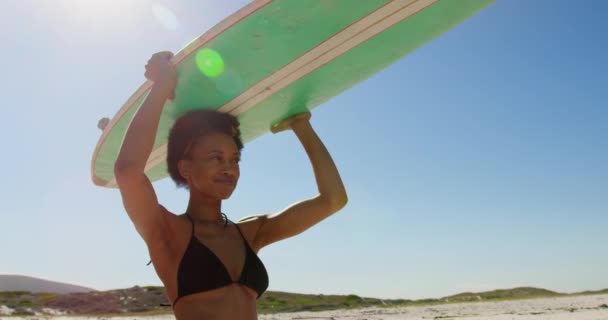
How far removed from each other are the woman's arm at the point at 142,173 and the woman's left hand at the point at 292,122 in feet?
3.29

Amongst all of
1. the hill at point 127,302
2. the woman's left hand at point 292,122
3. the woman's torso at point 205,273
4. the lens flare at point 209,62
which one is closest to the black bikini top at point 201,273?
the woman's torso at point 205,273

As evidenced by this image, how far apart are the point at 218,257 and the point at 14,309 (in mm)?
19300

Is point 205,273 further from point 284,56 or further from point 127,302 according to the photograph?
point 127,302

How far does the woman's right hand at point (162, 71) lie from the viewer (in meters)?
1.88

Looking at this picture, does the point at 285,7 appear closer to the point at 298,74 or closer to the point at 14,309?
the point at 298,74

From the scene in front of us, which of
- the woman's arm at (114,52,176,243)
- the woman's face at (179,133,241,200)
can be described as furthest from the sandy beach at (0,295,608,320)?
the woman's arm at (114,52,176,243)

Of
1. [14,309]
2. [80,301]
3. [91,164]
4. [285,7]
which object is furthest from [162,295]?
[285,7]

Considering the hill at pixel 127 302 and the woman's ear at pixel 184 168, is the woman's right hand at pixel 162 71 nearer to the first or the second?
the woman's ear at pixel 184 168

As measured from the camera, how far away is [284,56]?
2369 mm

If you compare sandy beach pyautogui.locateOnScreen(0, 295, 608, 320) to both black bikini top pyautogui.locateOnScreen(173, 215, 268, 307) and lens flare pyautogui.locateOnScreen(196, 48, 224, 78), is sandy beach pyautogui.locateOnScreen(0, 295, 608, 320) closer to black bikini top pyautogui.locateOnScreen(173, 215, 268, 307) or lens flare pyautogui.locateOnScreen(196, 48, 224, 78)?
black bikini top pyautogui.locateOnScreen(173, 215, 268, 307)

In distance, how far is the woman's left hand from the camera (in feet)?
8.82

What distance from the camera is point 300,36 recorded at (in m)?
2.27

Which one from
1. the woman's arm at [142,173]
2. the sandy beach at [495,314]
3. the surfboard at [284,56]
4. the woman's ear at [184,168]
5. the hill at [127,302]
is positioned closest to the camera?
the woman's arm at [142,173]

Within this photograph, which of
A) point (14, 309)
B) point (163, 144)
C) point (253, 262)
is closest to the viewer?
point (253, 262)
